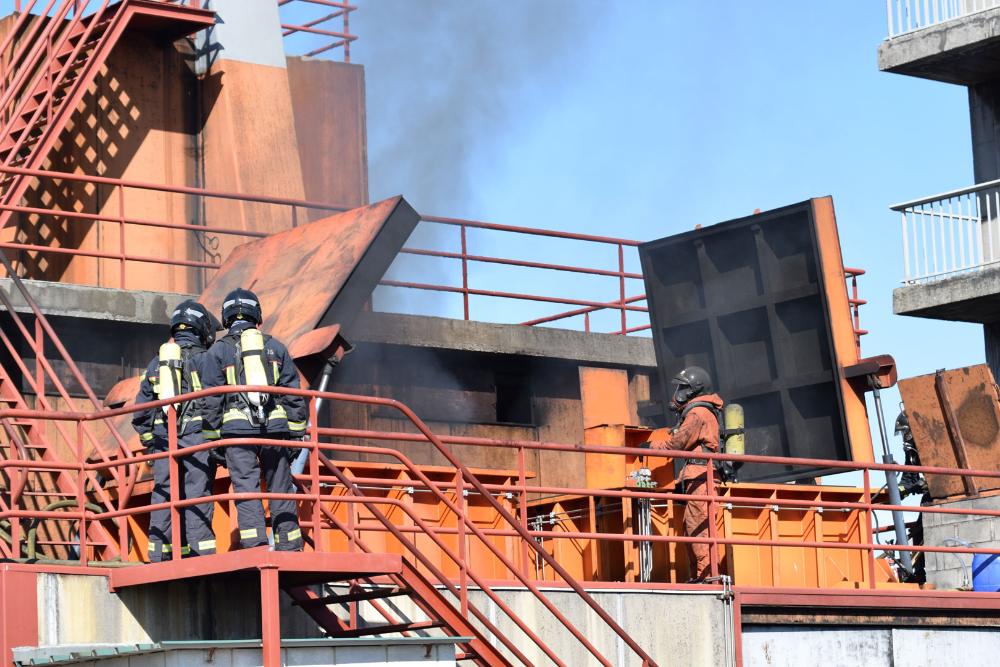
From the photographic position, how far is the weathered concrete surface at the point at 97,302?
18172 millimetres

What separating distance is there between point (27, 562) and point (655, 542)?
242 inches

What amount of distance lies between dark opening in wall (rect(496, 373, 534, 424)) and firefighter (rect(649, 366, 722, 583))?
408 centimetres

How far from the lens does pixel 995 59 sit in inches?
992

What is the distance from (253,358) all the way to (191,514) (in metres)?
1.21

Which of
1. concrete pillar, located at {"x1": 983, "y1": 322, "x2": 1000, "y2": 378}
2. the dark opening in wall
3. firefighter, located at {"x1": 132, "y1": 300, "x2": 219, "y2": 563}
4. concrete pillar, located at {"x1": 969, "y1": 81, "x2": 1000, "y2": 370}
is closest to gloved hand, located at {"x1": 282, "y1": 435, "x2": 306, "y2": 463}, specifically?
firefighter, located at {"x1": 132, "y1": 300, "x2": 219, "y2": 563}

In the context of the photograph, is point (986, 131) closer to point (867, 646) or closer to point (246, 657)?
point (867, 646)

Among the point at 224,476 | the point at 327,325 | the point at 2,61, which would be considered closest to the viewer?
the point at 224,476

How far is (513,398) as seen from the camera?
21.5m

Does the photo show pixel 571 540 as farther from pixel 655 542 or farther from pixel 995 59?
pixel 995 59

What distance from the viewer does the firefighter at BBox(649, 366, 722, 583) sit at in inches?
667

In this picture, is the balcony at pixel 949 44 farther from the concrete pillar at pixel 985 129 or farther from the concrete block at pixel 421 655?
the concrete block at pixel 421 655

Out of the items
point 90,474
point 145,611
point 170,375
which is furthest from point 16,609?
point 90,474

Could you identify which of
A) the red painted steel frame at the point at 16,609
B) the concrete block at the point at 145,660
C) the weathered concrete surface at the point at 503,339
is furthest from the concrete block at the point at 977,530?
the red painted steel frame at the point at 16,609

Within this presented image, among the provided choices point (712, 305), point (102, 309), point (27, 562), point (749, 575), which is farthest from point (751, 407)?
point (27, 562)
